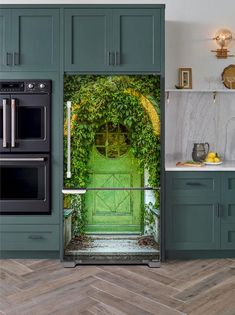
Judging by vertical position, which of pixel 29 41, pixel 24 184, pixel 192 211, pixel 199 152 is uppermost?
pixel 29 41

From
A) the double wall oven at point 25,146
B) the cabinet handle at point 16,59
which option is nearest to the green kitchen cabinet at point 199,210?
the double wall oven at point 25,146

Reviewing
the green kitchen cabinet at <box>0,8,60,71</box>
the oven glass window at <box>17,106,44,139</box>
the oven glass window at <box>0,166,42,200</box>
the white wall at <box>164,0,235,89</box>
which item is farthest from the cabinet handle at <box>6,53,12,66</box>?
the white wall at <box>164,0,235,89</box>

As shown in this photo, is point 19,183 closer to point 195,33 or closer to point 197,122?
point 197,122

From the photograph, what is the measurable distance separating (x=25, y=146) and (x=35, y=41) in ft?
3.14

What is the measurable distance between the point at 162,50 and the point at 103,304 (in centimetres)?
221

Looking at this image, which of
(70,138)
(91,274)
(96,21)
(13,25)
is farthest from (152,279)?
(13,25)

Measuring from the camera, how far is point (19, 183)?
3.54 metres

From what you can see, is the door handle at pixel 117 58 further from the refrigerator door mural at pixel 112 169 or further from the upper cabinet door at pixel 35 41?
the upper cabinet door at pixel 35 41

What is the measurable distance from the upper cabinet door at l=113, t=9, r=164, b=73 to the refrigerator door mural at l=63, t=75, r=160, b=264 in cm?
12

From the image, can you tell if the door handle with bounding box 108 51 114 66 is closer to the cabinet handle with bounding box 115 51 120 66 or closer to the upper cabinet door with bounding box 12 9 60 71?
the cabinet handle with bounding box 115 51 120 66

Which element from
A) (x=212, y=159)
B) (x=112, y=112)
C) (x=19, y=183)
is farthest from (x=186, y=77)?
(x=19, y=183)

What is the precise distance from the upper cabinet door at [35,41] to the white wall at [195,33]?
762mm

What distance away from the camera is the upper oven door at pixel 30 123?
137 inches

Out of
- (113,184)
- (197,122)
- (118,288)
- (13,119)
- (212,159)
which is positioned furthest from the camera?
(197,122)
